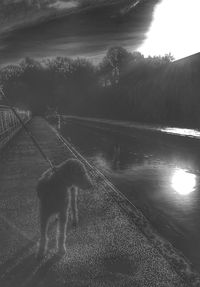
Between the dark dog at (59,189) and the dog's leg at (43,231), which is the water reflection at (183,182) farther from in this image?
the dog's leg at (43,231)

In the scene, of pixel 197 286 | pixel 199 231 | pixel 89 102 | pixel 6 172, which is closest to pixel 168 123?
pixel 6 172

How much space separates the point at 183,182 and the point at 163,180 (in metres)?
0.56

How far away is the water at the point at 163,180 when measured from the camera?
20.6 feet

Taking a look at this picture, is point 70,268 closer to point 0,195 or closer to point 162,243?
point 162,243

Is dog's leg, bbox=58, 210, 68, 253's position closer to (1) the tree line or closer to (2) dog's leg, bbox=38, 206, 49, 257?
(2) dog's leg, bbox=38, 206, 49, 257

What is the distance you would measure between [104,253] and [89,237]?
698 mm

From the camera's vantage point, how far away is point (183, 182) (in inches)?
411

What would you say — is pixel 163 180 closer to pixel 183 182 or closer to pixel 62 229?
pixel 183 182

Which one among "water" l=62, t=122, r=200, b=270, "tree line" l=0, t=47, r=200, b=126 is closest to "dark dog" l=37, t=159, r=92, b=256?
"water" l=62, t=122, r=200, b=270

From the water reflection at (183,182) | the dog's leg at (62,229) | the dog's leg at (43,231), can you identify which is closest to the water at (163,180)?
Answer: the water reflection at (183,182)

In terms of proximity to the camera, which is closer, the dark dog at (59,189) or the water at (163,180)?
the dark dog at (59,189)

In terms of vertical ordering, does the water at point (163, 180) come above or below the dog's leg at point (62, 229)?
below

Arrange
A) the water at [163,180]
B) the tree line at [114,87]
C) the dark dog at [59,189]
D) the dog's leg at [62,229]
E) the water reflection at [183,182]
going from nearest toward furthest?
the dark dog at [59,189]
the dog's leg at [62,229]
the water at [163,180]
the water reflection at [183,182]
the tree line at [114,87]

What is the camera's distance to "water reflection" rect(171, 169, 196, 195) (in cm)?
946
